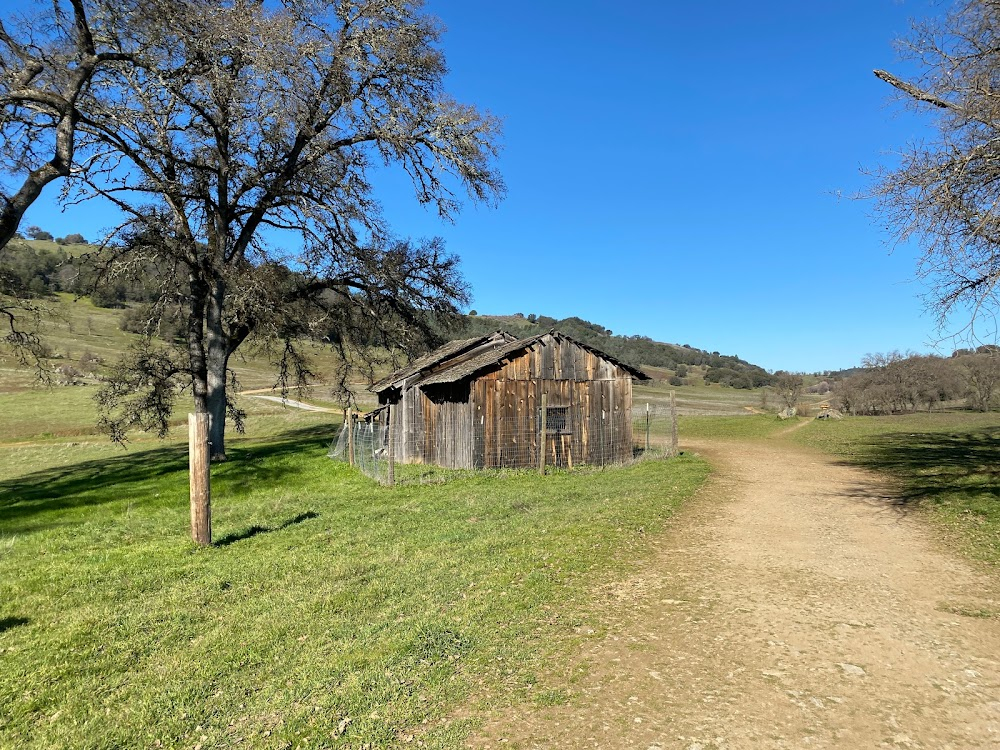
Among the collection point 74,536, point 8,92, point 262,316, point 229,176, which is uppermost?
point 229,176

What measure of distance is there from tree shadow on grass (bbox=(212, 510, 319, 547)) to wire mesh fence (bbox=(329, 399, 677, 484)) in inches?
203

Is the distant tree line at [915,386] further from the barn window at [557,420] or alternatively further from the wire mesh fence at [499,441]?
the barn window at [557,420]

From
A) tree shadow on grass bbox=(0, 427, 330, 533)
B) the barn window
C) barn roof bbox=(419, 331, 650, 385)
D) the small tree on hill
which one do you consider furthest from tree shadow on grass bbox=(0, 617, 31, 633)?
the small tree on hill

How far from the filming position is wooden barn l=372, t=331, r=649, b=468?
18438 millimetres

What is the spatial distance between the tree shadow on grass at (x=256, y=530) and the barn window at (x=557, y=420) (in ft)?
32.0

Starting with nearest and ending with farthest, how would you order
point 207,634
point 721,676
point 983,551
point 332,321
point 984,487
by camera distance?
point 721,676, point 207,634, point 983,551, point 984,487, point 332,321

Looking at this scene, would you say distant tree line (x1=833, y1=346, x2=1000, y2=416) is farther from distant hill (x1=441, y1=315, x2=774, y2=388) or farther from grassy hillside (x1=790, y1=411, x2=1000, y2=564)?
distant hill (x1=441, y1=315, x2=774, y2=388)

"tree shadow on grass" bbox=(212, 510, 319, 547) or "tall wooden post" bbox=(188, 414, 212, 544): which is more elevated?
"tall wooden post" bbox=(188, 414, 212, 544)

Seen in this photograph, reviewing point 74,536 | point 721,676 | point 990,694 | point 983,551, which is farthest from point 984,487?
point 74,536

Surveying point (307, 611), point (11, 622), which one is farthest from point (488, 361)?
point (11, 622)

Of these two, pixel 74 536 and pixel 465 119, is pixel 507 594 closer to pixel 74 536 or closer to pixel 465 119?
pixel 74 536

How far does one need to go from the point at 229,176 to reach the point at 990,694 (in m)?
23.0

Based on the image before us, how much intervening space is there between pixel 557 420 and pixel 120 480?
14.8 metres

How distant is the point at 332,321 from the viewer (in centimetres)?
2225
